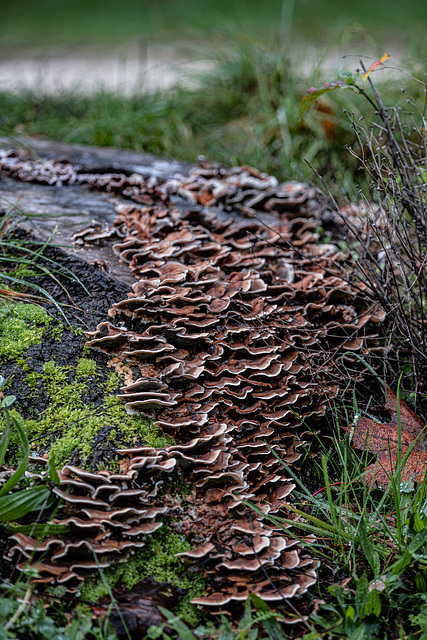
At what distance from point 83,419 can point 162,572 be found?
89 cm

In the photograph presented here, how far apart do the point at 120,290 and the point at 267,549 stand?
5.82 feet

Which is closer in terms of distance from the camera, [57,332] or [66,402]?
[66,402]

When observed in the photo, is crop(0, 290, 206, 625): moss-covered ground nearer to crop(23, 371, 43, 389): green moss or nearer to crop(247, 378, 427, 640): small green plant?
crop(23, 371, 43, 389): green moss

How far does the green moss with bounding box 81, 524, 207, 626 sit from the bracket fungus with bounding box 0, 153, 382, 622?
6 centimetres

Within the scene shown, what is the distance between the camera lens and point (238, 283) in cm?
339

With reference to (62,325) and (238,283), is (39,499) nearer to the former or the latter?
(62,325)

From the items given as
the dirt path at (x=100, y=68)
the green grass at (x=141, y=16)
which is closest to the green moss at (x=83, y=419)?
the dirt path at (x=100, y=68)

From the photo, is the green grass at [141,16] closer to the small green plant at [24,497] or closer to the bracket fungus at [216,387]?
the bracket fungus at [216,387]

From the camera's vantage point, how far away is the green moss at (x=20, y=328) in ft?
9.98

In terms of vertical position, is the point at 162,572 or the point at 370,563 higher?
the point at 370,563

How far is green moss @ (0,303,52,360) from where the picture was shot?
3.04m

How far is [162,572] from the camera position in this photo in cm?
241

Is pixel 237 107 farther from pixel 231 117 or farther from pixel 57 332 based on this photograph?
pixel 57 332

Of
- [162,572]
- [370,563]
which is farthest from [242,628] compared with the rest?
[370,563]
